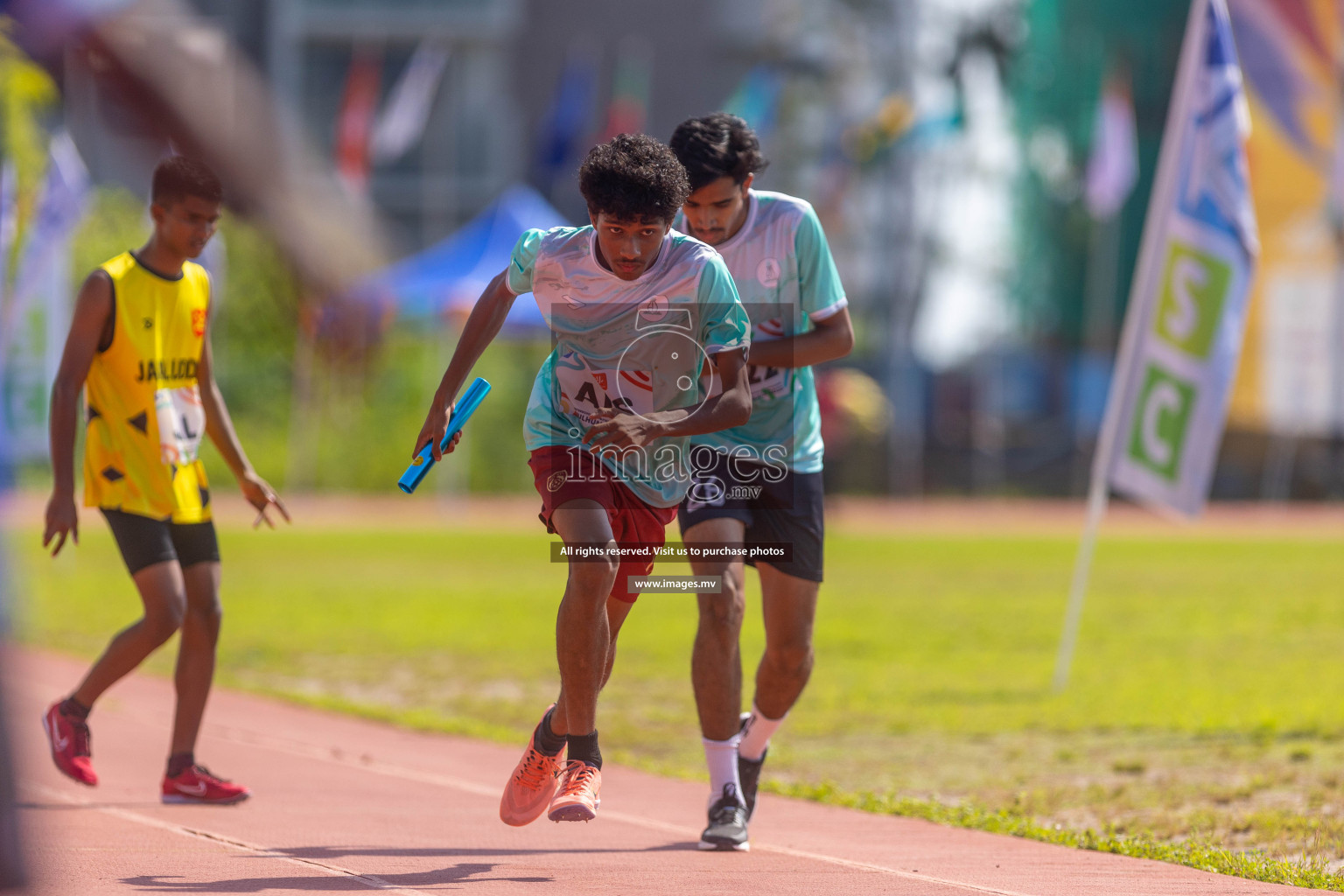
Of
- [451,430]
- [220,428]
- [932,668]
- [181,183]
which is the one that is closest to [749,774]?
[451,430]

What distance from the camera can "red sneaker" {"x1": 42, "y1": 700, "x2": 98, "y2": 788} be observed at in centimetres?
646

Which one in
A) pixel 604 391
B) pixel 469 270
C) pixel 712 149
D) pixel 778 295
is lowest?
pixel 604 391

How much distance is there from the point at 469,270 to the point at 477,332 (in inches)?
790

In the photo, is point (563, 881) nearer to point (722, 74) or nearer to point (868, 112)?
point (868, 112)

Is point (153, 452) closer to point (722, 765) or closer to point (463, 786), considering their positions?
point (463, 786)

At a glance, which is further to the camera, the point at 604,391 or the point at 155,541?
the point at 155,541

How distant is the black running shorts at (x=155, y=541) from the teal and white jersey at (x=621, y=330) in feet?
5.56

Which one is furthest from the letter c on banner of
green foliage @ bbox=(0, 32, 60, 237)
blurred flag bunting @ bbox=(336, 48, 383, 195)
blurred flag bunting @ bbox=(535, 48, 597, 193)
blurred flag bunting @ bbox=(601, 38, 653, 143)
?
blurred flag bunting @ bbox=(601, 38, 653, 143)

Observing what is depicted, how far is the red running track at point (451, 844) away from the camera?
5.21m

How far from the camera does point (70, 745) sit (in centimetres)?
648

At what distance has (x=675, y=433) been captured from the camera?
516 centimetres

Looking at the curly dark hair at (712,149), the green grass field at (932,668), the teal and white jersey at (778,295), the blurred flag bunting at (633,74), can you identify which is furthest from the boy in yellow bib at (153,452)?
the blurred flag bunting at (633,74)

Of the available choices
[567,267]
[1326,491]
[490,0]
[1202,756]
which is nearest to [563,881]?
[567,267]

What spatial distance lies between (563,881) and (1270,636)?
9.73m
